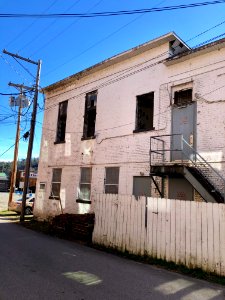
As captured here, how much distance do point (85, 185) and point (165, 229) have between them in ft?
25.8

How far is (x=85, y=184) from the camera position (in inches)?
643

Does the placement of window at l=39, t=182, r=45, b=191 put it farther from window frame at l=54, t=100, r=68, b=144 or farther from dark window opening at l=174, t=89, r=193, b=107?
dark window opening at l=174, t=89, r=193, b=107

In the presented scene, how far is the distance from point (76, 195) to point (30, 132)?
492 centimetres

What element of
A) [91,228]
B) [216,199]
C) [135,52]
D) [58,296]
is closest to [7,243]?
[91,228]

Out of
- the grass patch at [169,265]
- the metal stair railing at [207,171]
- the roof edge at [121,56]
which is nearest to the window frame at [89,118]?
the roof edge at [121,56]

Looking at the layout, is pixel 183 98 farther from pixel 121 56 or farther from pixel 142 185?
pixel 121 56

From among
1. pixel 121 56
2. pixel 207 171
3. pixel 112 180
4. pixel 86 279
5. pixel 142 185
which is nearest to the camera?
pixel 86 279

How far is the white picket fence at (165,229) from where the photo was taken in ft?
25.8

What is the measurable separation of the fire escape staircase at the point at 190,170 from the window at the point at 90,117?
199 inches

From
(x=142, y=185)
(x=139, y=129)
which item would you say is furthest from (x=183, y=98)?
(x=142, y=185)

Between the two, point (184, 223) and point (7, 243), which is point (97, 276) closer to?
point (184, 223)

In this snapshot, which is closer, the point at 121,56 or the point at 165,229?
the point at 165,229

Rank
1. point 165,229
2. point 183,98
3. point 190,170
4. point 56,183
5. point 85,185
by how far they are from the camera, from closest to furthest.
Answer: point 165,229 < point 190,170 < point 183,98 < point 85,185 < point 56,183

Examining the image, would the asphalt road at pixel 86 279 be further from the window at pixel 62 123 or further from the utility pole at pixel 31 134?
the window at pixel 62 123
